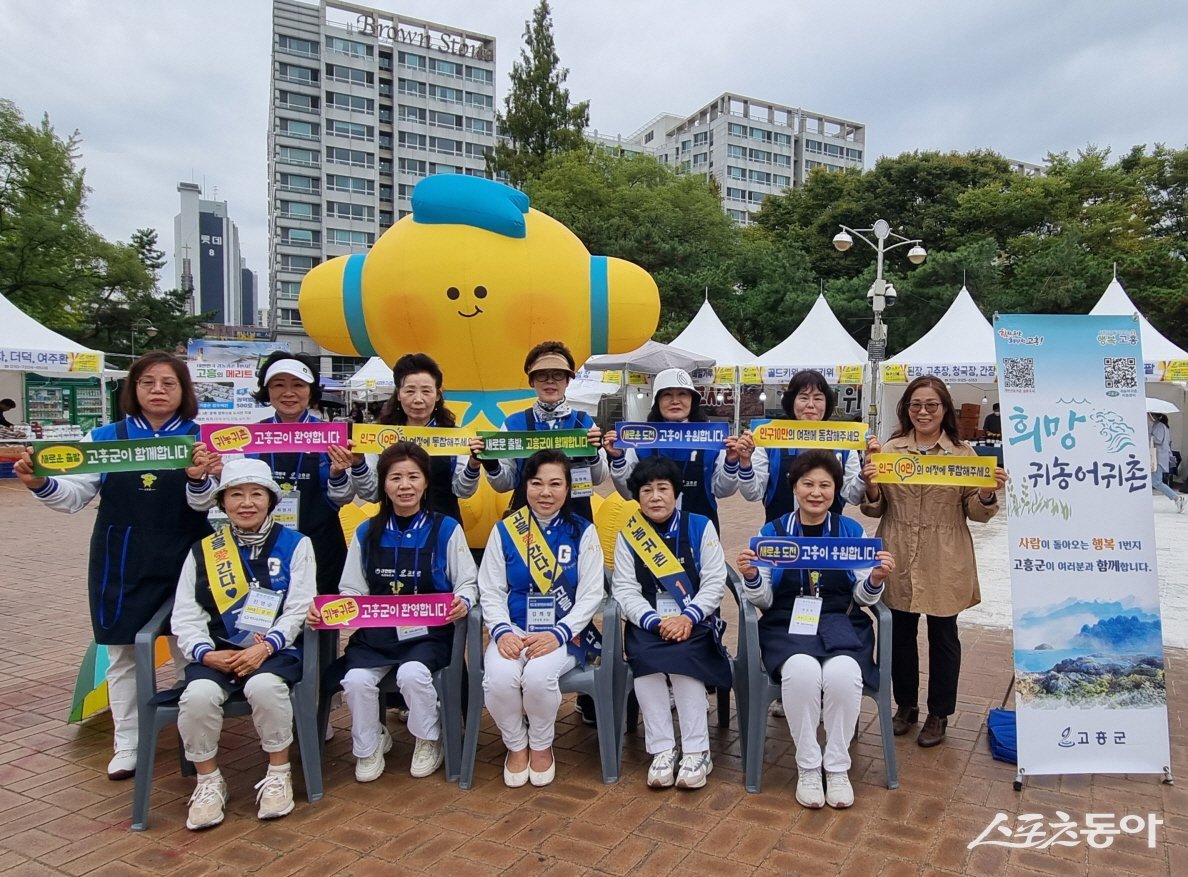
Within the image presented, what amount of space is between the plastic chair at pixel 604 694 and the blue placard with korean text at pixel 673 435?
814mm

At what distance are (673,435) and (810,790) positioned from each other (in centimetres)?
161

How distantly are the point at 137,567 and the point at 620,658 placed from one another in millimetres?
2081

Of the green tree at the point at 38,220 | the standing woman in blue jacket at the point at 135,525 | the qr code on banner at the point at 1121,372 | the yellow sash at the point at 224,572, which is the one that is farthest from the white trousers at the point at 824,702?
the green tree at the point at 38,220

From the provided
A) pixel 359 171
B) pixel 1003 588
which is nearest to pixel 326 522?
pixel 1003 588

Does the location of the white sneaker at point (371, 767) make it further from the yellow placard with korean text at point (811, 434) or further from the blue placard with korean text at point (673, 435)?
the yellow placard with korean text at point (811, 434)

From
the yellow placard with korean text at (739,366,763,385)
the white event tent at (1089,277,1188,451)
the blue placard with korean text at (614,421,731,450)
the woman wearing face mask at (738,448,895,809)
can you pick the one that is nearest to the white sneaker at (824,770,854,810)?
the woman wearing face mask at (738,448,895,809)

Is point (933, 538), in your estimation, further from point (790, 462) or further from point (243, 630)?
point (243, 630)

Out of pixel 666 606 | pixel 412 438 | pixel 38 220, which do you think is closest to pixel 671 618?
pixel 666 606

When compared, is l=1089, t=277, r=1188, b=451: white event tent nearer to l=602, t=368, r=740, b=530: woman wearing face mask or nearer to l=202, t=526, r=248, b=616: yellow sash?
l=602, t=368, r=740, b=530: woman wearing face mask

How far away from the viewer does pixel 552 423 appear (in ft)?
12.6

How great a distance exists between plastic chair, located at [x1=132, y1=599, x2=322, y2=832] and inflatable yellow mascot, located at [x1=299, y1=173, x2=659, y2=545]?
155cm

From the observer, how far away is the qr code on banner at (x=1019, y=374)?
3.37m

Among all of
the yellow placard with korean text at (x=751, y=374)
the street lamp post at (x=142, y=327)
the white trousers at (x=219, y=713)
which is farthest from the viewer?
the street lamp post at (x=142, y=327)

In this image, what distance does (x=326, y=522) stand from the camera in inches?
145
